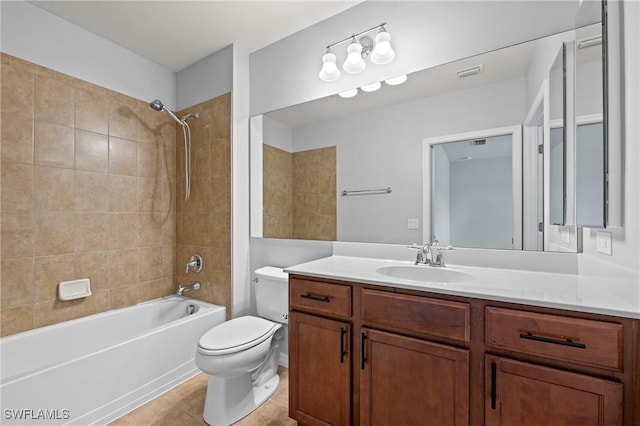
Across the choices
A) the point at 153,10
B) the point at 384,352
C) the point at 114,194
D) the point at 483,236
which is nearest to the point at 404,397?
the point at 384,352

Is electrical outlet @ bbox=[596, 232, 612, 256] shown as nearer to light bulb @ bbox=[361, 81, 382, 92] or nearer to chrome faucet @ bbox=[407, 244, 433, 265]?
chrome faucet @ bbox=[407, 244, 433, 265]

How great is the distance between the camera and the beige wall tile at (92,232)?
6.48 feet

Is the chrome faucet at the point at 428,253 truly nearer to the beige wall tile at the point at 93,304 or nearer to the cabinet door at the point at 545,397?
the cabinet door at the point at 545,397

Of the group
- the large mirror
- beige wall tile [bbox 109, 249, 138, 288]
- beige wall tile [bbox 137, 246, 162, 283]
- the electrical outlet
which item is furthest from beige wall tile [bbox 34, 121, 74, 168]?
the electrical outlet

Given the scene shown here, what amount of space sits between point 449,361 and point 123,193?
2470 millimetres

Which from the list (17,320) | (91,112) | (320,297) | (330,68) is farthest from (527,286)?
Answer: (91,112)

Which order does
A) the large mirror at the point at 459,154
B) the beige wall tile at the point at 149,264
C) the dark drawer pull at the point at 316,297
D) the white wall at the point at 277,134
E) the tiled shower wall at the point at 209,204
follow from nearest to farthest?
1. the large mirror at the point at 459,154
2. the dark drawer pull at the point at 316,297
3. the white wall at the point at 277,134
4. the tiled shower wall at the point at 209,204
5. the beige wall tile at the point at 149,264

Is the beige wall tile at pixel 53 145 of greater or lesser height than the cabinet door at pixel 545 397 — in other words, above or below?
above

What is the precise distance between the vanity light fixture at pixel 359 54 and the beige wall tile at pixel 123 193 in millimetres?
1733

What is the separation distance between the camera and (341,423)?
1.24m

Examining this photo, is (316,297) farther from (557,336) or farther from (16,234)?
(16,234)

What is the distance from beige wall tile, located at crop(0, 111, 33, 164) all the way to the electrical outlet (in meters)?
2.98

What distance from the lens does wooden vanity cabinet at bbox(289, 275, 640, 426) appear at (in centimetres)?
80

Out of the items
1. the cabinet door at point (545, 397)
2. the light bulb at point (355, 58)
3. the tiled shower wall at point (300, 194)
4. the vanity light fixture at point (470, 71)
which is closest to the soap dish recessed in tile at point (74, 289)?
the tiled shower wall at point (300, 194)
